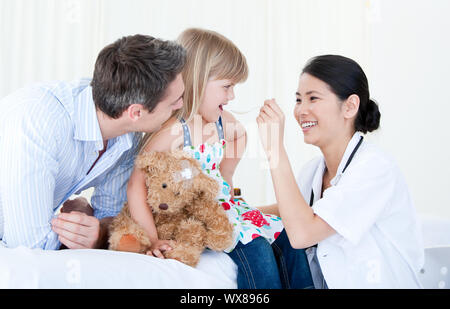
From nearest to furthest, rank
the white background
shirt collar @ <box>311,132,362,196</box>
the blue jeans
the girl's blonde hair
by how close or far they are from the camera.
→ the blue jeans < shirt collar @ <box>311,132,362,196</box> < the girl's blonde hair < the white background

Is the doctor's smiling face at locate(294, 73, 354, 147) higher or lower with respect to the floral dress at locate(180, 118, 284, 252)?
higher

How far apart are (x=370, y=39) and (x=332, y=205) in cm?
297

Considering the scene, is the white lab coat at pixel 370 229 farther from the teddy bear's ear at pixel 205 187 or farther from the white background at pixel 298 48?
the white background at pixel 298 48

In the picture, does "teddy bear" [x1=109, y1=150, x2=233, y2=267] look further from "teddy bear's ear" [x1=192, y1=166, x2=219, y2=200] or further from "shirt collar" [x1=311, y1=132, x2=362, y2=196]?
"shirt collar" [x1=311, y1=132, x2=362, y2=196]

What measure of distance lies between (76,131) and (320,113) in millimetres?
841

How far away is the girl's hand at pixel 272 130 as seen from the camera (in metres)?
1.45

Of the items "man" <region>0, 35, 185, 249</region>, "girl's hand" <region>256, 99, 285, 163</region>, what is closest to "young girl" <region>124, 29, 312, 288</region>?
"man" <region>0, 35, 185, 249</region>

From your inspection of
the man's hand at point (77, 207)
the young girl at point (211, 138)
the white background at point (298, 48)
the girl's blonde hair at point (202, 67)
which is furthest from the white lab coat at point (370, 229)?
the white background at point (298, 48)

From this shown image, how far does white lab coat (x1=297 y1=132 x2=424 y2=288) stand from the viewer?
54.1 inches

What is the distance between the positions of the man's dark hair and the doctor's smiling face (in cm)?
49

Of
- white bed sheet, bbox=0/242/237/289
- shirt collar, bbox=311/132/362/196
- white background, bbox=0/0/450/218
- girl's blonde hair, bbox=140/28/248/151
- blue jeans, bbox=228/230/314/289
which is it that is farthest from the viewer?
white background, bbox=0/0/450/218

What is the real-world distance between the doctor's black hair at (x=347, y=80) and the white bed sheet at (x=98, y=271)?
76cm

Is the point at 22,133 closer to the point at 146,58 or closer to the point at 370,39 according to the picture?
the point at 146,58

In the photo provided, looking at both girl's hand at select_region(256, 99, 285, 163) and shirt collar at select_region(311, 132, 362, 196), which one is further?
shirt collar at select_region(311, 132, 362, 196)
